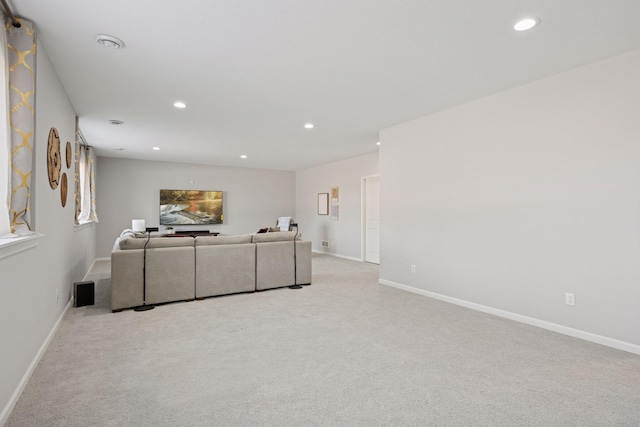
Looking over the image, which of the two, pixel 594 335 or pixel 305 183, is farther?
pixel 305 183

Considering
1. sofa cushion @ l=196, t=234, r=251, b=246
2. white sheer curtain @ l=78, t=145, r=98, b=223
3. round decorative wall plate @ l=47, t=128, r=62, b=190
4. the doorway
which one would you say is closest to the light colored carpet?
sofa cushion @ l=196, t=234, r=251, b=246

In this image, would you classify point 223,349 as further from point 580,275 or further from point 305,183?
point 305,183

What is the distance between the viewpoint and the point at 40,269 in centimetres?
279

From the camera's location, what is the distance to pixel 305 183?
10.3 meters

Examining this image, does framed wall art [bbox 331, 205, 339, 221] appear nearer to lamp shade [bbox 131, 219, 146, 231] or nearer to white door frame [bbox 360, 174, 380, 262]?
white door frame [bbox 360, 174, 380, 262]

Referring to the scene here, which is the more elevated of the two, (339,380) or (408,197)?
(408,197)

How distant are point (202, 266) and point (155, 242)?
673 mm

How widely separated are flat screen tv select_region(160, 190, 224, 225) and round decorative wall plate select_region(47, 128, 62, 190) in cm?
548

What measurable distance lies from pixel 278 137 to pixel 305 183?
4.26 m

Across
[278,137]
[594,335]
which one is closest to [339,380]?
[594,335]

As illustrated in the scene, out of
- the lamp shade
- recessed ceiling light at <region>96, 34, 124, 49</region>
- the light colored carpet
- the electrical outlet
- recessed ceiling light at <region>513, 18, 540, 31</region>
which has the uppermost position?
recessed ceiling light at <region>96, 34, 124, 49</region>

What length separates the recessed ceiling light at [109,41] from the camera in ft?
8.66

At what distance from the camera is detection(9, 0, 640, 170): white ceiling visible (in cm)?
231

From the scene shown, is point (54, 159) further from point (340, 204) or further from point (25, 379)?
point (340, 204)
